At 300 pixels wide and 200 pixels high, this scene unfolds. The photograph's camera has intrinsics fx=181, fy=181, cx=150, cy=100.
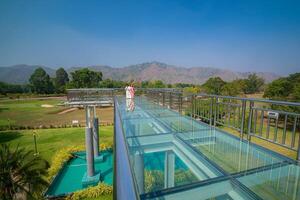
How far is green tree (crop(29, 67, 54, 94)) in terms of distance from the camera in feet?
194

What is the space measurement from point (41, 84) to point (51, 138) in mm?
50669

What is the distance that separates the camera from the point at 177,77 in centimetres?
15588

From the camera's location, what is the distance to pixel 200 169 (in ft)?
7.79

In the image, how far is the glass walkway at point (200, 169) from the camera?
1287 mm

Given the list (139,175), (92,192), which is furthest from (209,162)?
(92,192)

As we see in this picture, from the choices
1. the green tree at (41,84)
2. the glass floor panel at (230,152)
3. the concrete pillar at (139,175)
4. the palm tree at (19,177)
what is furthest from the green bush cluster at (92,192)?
the green tree at (41,84)

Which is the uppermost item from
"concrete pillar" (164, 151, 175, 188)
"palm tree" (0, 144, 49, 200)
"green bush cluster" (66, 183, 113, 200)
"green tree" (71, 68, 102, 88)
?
"green tree" (71, 68, 102, 88)

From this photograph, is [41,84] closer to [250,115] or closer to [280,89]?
[280,89]

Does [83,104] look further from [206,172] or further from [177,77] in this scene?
[177,77]

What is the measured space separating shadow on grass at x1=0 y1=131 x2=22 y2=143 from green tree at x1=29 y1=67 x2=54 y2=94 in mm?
40929

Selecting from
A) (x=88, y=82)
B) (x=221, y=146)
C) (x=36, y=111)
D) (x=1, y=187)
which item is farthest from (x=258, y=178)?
(x=88, y=82)

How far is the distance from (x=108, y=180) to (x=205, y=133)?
902 centimetres

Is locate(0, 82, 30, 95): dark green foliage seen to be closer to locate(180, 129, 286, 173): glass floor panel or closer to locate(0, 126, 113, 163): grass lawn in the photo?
locate(0, 126, 113, 163): grass lawn

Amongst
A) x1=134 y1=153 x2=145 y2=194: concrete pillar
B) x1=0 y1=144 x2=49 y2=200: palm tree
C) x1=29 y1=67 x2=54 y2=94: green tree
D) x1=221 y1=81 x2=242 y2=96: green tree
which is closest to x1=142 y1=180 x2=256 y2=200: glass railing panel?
x1=134 y1=153 x2=145 y2=194: concrete pillar
